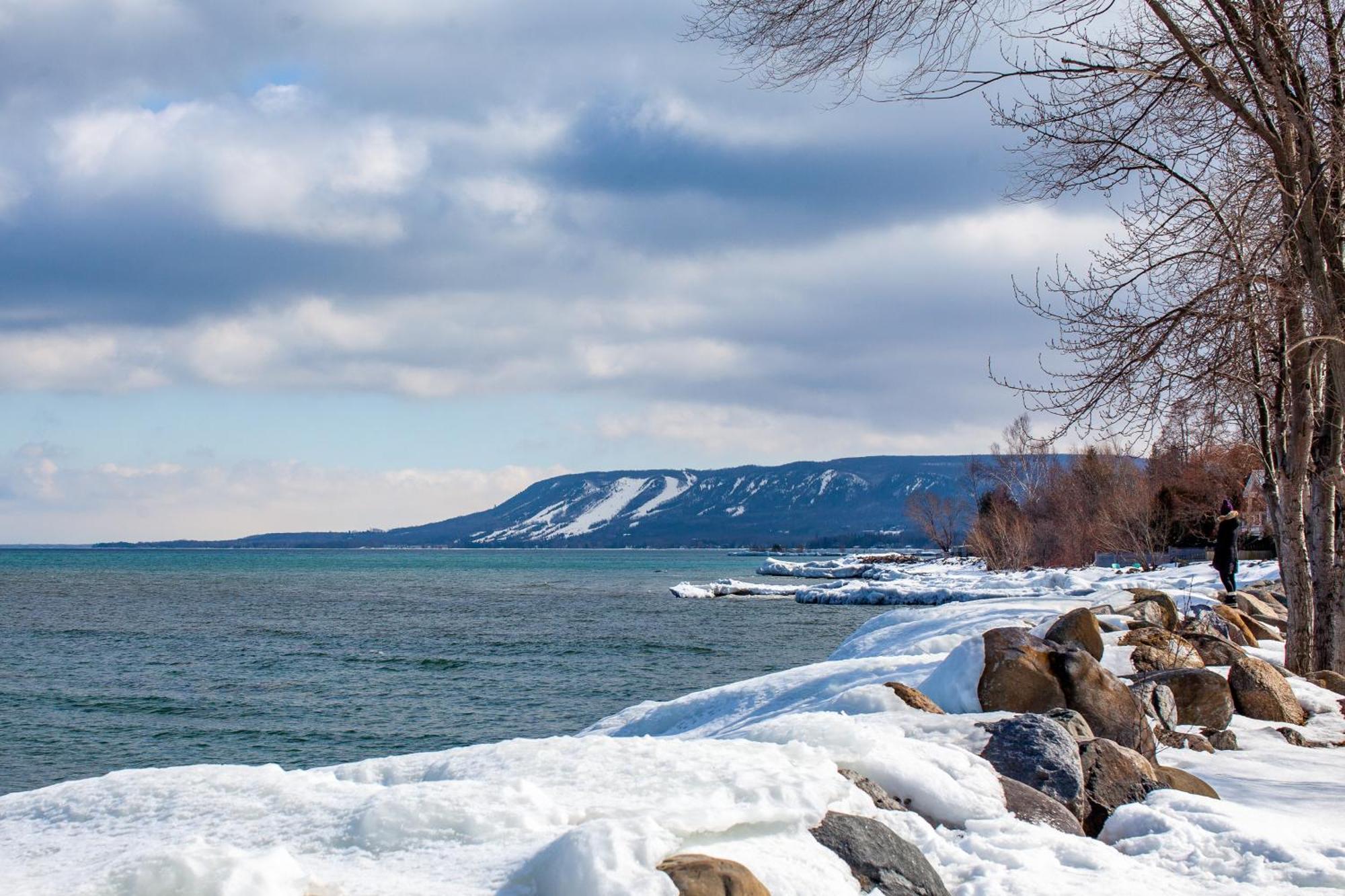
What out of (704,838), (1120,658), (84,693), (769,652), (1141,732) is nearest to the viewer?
(704,838)

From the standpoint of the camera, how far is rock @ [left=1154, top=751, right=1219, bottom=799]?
7.38 metres

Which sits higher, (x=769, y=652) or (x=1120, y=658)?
(x=1120, y=658)

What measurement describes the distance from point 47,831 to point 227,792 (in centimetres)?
87

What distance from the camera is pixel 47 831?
5.52 metres

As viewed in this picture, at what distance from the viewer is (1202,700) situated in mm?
9305

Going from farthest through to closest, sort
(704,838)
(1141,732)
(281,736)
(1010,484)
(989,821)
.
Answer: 1. (1010,484)
2. (281,736)
3. (1141,732)
4. (989,821)
5. (704,838)

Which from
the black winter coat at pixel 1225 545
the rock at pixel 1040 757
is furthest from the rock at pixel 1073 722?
the black winter coat at pixel 1225 545

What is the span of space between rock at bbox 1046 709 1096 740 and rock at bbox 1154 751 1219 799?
0.50 m

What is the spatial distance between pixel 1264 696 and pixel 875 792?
5665 millimetres

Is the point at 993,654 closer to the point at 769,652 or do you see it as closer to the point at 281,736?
the point at 281,736

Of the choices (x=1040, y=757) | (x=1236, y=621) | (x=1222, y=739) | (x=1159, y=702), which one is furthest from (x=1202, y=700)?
(x=1236, y=621)

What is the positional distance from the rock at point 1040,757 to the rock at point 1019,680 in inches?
37.9

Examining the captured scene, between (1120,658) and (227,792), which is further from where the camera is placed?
(1120,658)

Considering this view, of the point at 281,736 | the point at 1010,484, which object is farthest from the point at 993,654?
the point at 1010,484
